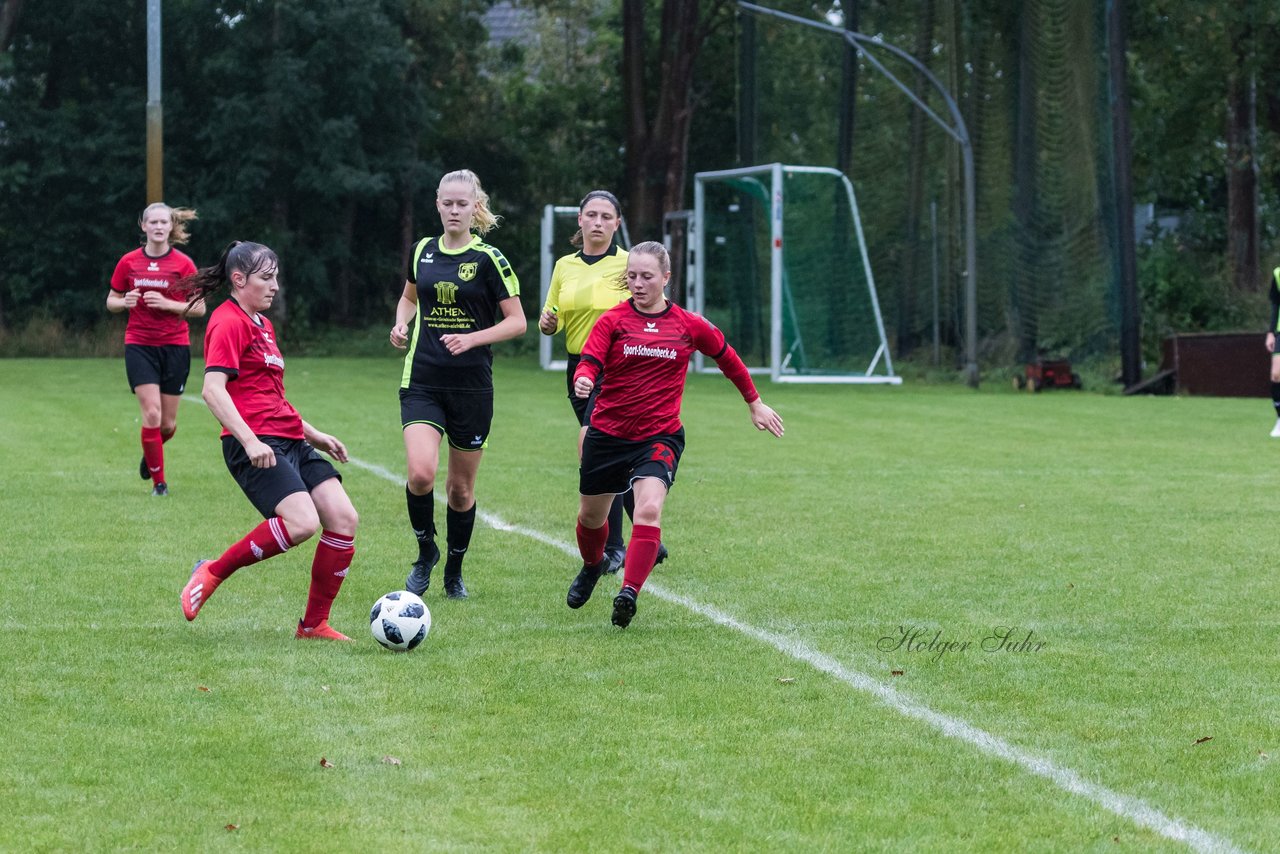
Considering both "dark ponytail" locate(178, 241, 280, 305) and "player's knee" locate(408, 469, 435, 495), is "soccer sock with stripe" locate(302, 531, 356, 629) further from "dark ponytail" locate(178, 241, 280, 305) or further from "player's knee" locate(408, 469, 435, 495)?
"dark ponytail" locate(178, 241, 280, 305)

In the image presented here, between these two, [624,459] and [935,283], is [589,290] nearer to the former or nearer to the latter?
[624,459]

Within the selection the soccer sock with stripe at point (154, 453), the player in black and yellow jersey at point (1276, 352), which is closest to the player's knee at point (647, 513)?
the soccer sock with stripe at point (154, 453)

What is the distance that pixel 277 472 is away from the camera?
676 cm

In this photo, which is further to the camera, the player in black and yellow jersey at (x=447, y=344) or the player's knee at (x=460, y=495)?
the player's knee at (x=460, y=495)

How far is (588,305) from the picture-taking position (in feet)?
28.7

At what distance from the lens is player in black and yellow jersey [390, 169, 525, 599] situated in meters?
7.71

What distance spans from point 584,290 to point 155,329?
4705mm

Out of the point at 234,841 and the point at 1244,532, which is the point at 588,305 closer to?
the point at 1244,532

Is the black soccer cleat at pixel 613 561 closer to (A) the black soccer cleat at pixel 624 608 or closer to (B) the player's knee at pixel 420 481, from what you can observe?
(B) the player's knee at pixel 420 481

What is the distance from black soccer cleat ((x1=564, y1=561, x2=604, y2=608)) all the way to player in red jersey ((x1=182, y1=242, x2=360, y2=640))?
108 cm

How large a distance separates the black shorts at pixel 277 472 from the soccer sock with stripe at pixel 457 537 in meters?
1.03

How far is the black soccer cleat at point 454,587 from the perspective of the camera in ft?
25.6

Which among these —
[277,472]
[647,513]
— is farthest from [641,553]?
[277,472]

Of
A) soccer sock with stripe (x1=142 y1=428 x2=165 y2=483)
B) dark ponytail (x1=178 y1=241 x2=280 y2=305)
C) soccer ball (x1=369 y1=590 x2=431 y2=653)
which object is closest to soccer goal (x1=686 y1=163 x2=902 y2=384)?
soccer sock with stripe (x1=142 y1=428 x2=165 y2=483)
